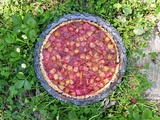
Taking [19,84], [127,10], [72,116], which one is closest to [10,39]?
[19,84]

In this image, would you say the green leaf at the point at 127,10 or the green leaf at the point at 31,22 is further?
the green leaf at the point at 127,10

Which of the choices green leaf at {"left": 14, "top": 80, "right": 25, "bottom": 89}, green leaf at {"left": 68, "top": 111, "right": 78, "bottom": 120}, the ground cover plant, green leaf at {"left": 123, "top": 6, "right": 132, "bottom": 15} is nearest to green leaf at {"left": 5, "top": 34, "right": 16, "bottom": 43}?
the ground cover plant

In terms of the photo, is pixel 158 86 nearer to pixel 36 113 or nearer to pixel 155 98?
pixel 155 98

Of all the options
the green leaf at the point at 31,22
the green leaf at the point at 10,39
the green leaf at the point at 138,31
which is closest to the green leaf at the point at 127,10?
the green leaf at the point at 138,31

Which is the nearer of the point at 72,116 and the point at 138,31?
the point at 72,116

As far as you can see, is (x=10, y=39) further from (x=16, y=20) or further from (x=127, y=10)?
(x=127, y=10)

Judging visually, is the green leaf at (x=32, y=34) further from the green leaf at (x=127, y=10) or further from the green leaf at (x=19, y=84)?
the green leaf at (x=127, y=10)

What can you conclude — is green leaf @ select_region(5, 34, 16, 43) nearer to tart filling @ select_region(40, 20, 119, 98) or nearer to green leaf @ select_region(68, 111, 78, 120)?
tart filling @ select_region(40, 20, 119, 98)
